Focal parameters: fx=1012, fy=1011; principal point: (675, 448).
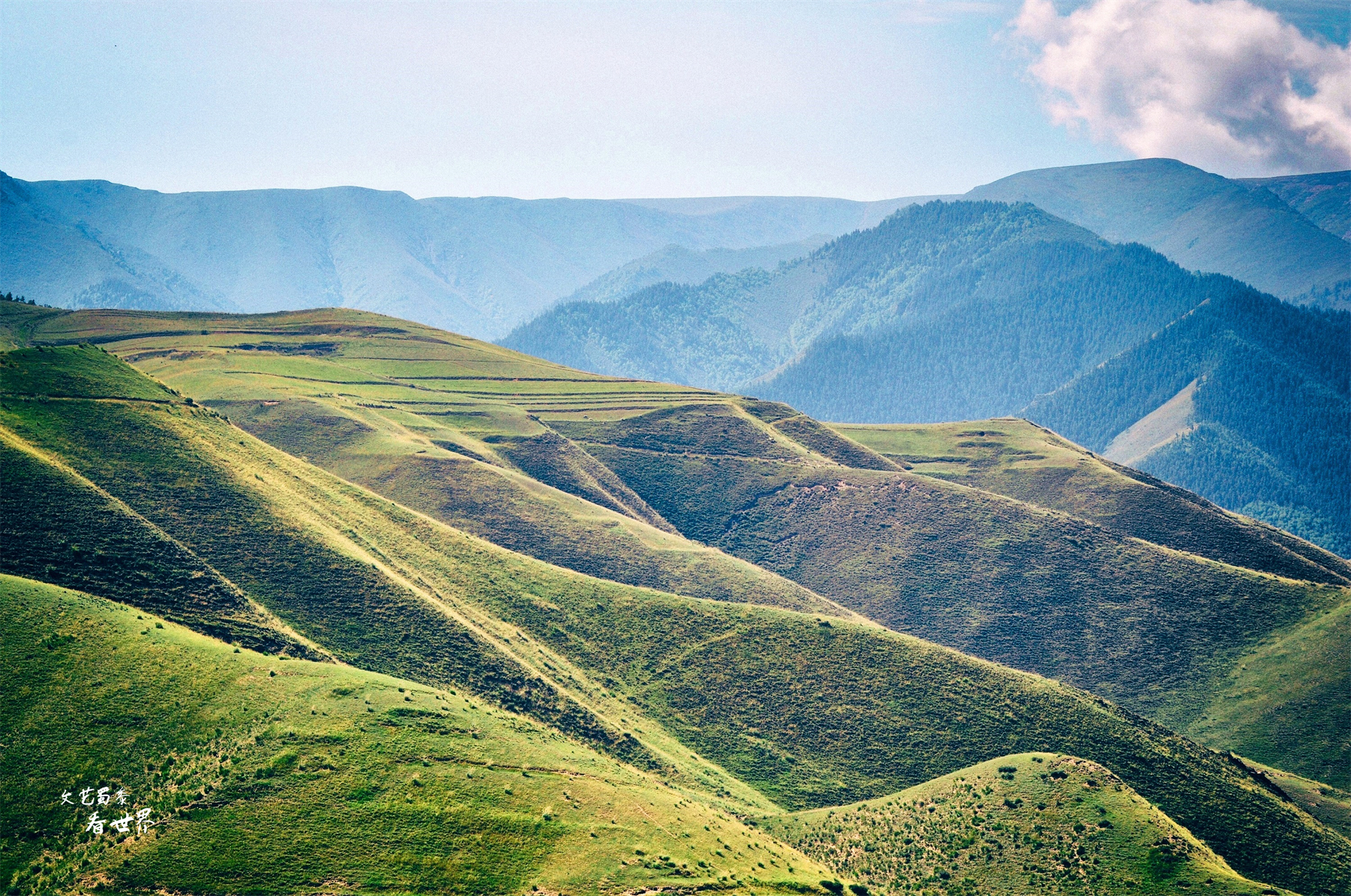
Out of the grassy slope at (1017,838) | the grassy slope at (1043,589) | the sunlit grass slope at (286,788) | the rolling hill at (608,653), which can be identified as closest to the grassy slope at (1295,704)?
the grassy slope at (1043,589)

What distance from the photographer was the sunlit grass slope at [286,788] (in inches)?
2313

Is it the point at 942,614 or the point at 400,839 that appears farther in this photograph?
the point at 942,614

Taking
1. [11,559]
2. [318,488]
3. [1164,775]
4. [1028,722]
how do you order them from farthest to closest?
[318,488], [1028,722], [1164,775], [11,559]

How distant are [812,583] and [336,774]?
412 ft

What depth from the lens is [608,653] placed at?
116188 millimetres

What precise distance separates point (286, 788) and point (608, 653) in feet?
178

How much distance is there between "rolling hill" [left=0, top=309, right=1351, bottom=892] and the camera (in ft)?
307

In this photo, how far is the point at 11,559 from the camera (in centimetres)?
8225

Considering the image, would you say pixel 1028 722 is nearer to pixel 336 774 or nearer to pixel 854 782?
pixel 854 782

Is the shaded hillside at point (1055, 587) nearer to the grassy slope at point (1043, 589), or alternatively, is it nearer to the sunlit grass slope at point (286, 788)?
the grassy slope at point (1043, 589)

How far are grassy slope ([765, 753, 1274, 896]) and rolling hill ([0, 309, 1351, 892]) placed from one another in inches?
359

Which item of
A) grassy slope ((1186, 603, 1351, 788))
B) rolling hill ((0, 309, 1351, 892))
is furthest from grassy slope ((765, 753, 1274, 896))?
grassy slope ((1186, 603, 1351, 788))

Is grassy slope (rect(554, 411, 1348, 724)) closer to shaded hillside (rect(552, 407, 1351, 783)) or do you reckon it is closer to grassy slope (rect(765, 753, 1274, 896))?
shaded hillside (rect(552, 407, 1351, 783))

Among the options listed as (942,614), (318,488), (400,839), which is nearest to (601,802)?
(400,839)
